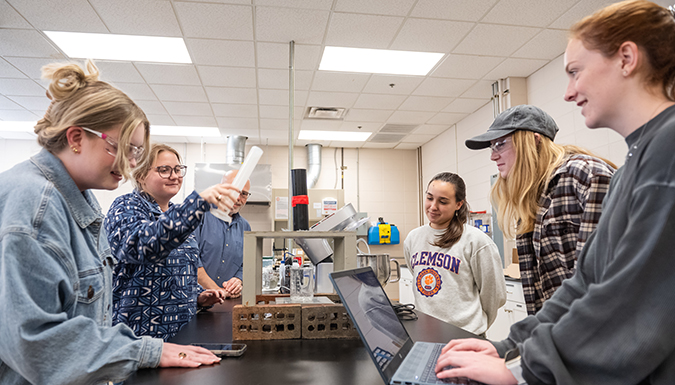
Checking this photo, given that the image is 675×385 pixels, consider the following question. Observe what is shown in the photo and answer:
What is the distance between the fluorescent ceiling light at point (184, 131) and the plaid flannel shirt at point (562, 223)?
4836 mm

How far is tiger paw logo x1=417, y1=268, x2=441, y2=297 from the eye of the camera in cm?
193

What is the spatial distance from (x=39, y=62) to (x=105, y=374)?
372cm

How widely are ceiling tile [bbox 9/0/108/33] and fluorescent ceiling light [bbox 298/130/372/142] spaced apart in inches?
119

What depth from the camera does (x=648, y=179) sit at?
1.87ft

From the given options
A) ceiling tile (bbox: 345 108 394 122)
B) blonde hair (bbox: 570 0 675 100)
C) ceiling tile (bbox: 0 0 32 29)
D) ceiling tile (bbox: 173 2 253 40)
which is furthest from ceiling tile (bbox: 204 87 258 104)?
blonde hair (bbox: 570 0 675 100)

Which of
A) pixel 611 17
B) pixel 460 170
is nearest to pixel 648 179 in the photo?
pixel 611 17

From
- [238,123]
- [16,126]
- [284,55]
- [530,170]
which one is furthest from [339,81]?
[16,126]

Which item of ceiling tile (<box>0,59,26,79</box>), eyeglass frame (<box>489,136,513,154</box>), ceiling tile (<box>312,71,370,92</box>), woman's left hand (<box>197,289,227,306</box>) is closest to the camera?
eyeglass frame (<box>489,136,513,154</box>)

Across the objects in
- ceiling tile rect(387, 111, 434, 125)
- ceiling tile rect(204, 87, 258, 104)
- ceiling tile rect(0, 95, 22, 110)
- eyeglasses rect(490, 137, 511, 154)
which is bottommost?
eyeglasses rect(490, 137, 511, 154)

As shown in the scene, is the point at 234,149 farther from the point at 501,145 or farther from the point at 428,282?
the point at 501,145

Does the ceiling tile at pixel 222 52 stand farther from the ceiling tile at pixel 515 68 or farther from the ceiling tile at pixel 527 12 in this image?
the ceiling tile at pixel 515 68

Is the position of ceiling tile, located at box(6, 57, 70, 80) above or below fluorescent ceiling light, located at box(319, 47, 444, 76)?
above

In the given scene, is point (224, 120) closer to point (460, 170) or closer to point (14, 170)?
point (460, 170)

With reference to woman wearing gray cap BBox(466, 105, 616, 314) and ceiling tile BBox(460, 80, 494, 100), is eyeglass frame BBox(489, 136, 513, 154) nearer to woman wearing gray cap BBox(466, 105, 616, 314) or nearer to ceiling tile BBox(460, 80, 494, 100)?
woman wearing gray cap BBox(466, 105, 616, 314)
